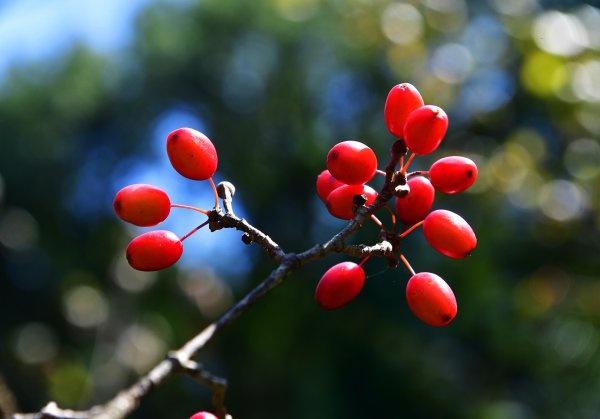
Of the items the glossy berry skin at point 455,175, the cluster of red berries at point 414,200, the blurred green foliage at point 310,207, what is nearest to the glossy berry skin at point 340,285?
the cluster of red berries at point 414,200

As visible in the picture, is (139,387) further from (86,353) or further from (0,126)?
(0,126)

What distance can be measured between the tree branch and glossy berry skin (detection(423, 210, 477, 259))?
0.08m

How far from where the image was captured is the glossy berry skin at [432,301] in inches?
54.7

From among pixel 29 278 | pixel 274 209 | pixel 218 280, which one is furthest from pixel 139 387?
pixel 29 278

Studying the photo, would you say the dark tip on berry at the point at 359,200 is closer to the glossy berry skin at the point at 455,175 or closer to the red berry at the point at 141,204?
the glossy berry skin at the point at 455,175

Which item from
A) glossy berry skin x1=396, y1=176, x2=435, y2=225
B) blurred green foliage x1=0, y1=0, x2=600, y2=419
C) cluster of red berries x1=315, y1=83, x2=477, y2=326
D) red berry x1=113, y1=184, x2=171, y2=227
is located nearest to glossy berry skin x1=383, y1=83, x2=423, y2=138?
cluster of red berries x1=315, y1=83, x2=477, y2=326

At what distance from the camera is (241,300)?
4.08 ft

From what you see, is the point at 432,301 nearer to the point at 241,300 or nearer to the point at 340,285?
the point at 340,285

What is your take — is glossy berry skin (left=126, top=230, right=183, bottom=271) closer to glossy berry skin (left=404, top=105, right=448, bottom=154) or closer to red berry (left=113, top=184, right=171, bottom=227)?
red berry (left=113, top=184, right=171, bottom=227)

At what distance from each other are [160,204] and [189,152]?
0.32ft

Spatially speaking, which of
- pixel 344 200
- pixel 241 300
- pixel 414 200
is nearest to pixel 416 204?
pixel 414 200

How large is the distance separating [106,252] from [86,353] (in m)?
1.73

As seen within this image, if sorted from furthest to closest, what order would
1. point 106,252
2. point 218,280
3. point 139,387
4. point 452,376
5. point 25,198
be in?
point 25,198 → point 106,252 → point 218,280 → point 452,376 → point 139,387

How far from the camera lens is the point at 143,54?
1166cm
